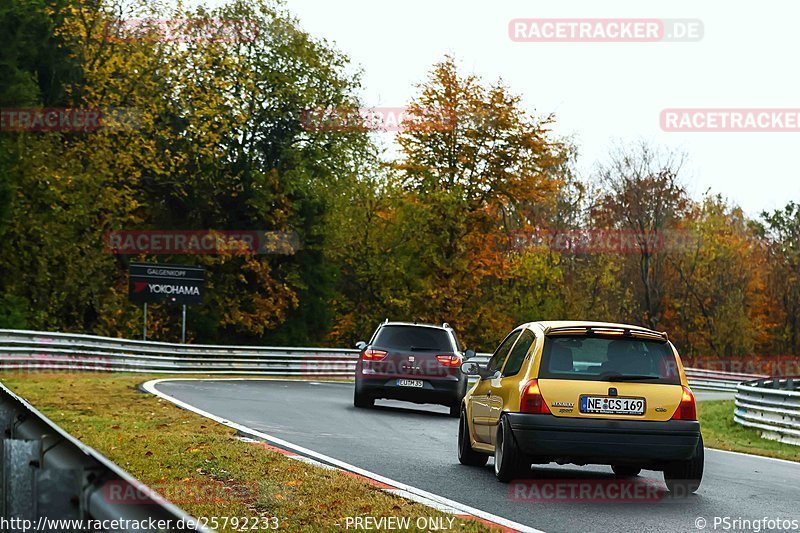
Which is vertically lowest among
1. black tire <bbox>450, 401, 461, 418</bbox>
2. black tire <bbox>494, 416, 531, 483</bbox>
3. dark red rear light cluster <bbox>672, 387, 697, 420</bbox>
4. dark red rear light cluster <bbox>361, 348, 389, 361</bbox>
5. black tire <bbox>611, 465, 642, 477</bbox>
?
black tire <bbox>450, 401, 461, 418</bbox>

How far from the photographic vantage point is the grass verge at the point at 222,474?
8.73 metres

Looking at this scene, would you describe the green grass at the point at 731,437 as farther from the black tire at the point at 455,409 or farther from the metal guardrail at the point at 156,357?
the metal guardrail at the point at 156,357

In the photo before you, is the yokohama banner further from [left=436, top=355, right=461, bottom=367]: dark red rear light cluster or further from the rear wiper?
the rear wiper

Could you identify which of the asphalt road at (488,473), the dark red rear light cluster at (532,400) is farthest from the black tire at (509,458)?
the dark red rear light cluster at (532,400)

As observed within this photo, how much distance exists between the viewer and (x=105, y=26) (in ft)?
153

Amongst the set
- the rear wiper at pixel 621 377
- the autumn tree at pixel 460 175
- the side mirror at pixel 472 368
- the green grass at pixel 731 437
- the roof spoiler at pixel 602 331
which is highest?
the autumn tree at pixel 460 175

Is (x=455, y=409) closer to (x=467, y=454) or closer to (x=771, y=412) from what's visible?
(x=771, y=412)

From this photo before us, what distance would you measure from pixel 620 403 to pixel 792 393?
1291 centimetres

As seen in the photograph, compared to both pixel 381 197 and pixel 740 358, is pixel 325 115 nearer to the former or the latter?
pixel 381 197

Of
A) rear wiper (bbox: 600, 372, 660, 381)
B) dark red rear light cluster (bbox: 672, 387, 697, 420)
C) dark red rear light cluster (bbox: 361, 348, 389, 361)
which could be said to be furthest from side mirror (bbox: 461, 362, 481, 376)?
dark red rear light cluster (bbox: 361, 348, 389, 361)

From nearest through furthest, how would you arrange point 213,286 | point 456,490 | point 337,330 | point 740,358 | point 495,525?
point 495,525
point 456,490
point 213,286
point 337,330
point 740,358

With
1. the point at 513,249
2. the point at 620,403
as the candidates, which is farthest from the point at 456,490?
the point at 513,249

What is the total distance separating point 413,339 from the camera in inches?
877

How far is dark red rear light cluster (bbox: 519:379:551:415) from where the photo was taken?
432 inches
